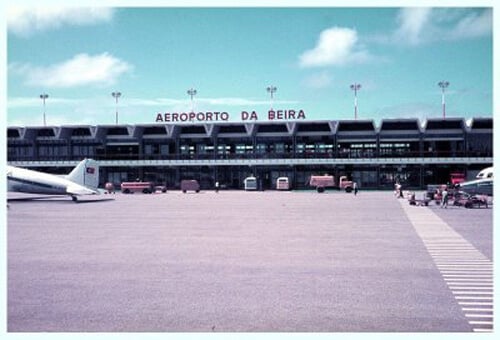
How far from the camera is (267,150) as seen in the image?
7694 centimetres

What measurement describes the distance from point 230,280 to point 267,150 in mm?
65061

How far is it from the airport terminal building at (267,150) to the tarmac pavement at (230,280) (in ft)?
165

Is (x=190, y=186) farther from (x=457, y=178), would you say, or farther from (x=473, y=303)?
(x=473, y=303)

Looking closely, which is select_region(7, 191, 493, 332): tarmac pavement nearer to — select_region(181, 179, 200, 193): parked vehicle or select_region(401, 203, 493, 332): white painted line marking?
select_region(401, 203, 493, 332): white painted line marking

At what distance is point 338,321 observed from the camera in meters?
9.13

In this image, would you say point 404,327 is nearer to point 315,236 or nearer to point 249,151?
point 315,236

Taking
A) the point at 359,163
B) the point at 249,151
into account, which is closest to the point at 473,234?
the point at 359,163

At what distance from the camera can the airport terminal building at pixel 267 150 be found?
7044cm

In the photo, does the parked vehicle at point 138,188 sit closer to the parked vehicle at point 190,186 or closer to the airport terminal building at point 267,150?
the parked vehicle at point 190,186

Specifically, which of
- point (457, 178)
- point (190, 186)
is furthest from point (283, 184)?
point (457, 178)

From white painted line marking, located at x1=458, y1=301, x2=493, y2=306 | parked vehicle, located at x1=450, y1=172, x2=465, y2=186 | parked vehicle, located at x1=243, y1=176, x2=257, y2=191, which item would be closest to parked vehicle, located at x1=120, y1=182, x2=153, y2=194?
parked vehicle, located at x1=243, y1=176, x2=257, y2=191

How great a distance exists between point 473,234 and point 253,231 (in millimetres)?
11115

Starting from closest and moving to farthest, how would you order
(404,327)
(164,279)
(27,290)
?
1. (404,327)
2. (27,290)
3. (164,279)

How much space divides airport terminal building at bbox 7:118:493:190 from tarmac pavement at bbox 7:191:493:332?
50324 mm
